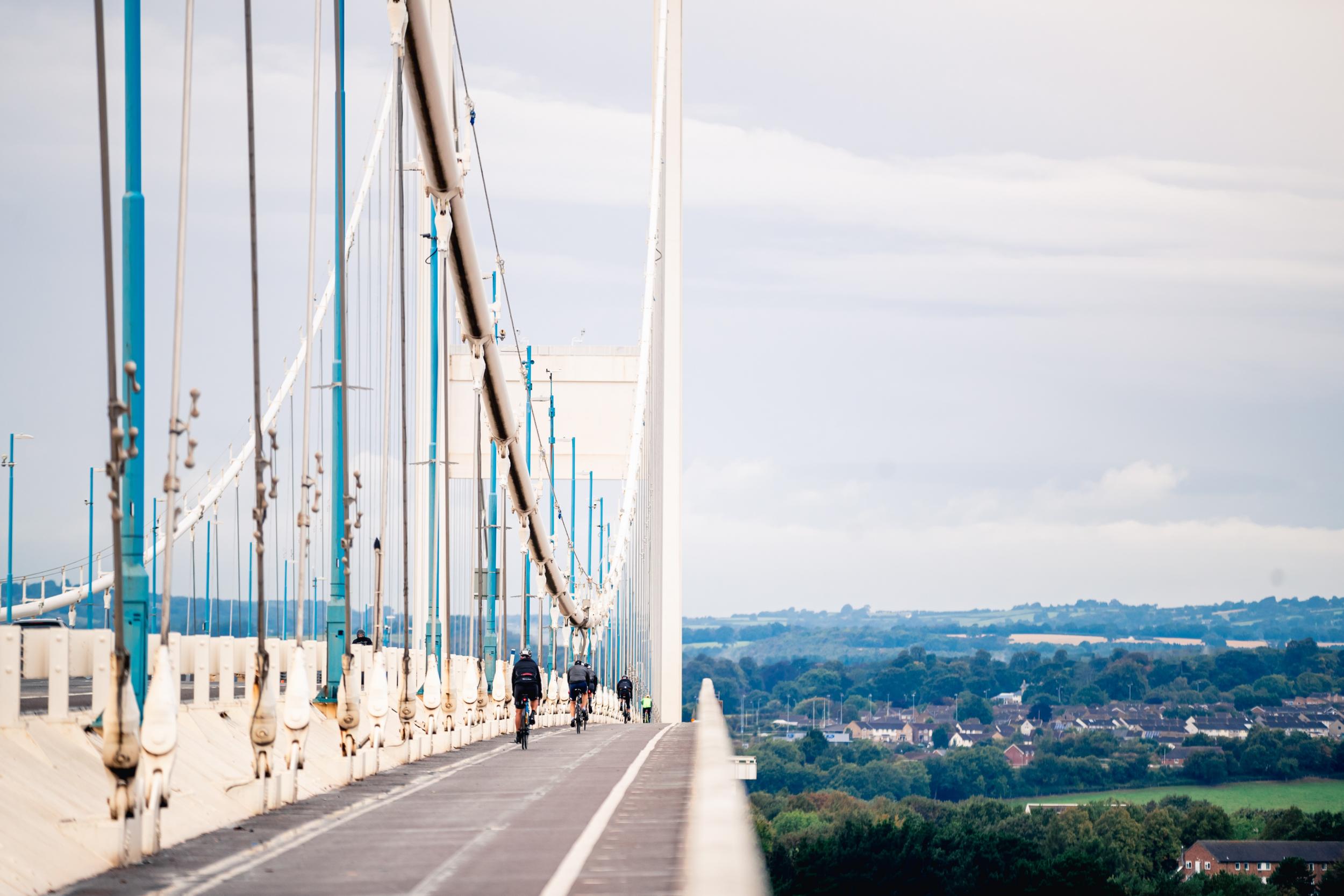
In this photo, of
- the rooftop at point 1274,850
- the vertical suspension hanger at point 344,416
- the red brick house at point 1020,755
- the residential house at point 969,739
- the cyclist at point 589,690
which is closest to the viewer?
the vertical suspension hanger at point 344,416

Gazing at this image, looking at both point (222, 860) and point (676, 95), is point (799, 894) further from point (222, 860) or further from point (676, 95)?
point (222, 860)

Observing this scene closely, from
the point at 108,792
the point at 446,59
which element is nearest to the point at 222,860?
the point at 108,792

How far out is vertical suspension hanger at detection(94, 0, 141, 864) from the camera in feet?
29.6

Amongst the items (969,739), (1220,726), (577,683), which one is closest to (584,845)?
(577,683)

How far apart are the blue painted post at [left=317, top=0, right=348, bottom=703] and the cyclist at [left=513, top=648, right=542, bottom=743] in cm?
259

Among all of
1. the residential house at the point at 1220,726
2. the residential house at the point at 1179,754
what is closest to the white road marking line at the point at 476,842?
the residential house at the point at 1179,754

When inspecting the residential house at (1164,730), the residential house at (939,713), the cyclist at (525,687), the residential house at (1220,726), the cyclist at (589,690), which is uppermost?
the cyclist at (525,687)

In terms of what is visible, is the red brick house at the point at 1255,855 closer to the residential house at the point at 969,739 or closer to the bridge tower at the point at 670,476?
the residential house at the point at 969,739

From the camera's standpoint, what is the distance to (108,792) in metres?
10.9

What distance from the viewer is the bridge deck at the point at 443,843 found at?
8461 millimetres

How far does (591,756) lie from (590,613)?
30384 mm

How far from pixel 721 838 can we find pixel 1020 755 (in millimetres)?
148956

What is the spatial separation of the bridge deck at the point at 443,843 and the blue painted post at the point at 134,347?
1.46 meters

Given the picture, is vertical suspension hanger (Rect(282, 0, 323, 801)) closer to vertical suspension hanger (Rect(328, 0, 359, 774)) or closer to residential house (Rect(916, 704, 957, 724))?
vertical suspension hanger (Rect(328, 0, 359, 774))
